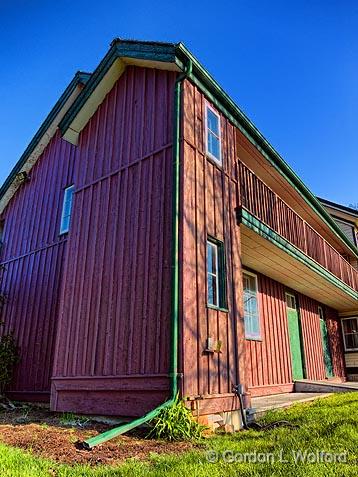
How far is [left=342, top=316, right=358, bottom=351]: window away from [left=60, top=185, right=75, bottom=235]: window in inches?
514

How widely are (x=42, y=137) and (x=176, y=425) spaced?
994 cm

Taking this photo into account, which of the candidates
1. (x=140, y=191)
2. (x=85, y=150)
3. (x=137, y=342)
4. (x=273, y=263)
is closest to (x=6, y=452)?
(x=137, y=342)

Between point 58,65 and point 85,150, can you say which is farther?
point 58,65

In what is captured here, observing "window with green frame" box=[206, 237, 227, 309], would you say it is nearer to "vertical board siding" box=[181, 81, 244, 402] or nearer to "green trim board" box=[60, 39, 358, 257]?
"vertical board siding" box=[181, 81, 244, 402]

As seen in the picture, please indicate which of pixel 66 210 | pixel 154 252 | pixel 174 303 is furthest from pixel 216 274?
pixel 66 210

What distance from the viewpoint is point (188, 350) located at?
540 centimetres

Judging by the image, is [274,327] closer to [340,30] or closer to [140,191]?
[140,191]

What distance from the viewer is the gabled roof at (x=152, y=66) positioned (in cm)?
712

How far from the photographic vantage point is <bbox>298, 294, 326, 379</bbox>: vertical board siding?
1253 centimetres

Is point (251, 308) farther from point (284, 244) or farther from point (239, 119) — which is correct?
point (239, 119)

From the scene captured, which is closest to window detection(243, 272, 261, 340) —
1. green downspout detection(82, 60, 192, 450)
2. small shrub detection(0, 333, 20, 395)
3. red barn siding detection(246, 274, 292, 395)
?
red barn siding detection(246, 274, 292, 395)

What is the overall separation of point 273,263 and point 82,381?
18.3ft

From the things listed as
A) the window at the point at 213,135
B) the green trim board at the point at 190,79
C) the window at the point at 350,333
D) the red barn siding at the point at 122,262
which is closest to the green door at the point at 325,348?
the window at the point at 350,333

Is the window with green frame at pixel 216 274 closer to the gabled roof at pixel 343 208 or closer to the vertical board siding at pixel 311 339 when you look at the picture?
the vertical board siding at pixel 311 339
